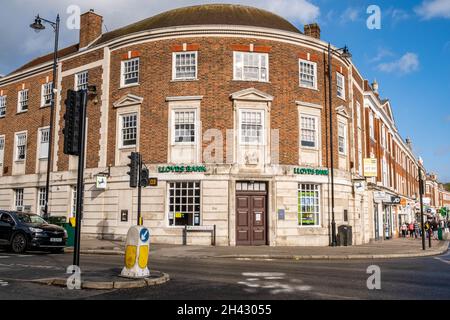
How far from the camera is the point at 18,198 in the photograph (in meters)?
29.6

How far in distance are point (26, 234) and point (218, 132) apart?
32.5 ft

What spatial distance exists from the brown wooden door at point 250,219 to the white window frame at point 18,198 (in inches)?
620

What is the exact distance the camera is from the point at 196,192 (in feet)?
72.0

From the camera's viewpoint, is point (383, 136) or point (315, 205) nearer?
point (315, 205)

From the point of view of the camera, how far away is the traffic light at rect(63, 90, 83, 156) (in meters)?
9.23

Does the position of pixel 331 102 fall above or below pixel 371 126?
below

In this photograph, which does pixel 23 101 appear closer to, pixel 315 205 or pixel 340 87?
pixel 315 205

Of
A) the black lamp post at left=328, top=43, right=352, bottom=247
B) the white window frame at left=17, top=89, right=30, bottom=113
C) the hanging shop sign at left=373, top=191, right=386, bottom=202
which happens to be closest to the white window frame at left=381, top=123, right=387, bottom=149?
the hanging shop sign at left=373, top=191, right=386, bottom=202

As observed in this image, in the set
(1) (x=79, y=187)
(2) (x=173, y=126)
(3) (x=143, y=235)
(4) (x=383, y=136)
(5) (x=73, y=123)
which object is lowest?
(3) (x=143, y=235)

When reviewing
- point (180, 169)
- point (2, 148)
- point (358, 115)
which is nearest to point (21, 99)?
point (2, 148)

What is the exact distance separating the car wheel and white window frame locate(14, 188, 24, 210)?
1289 centimetres

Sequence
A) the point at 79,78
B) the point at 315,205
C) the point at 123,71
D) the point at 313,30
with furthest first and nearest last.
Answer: the point at 313,30 → the point at 79,78 → the point at 123,71 → the point at 315,205

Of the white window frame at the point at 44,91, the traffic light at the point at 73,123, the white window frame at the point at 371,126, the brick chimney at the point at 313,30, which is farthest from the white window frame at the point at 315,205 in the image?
the white window frame at the point at 44,91
